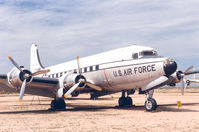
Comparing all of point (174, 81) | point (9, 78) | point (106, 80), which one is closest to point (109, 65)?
point (106, 80)

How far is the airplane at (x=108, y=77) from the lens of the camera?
14.1 m

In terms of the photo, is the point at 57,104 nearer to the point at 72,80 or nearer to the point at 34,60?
the point at 72,80

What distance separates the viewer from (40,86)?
16.6 m

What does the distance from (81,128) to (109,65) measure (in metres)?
7.77

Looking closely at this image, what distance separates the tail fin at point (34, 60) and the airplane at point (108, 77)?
A: 35.2 feet

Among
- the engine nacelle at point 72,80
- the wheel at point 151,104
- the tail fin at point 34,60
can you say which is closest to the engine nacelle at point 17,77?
the engine nacelle at point 72,80

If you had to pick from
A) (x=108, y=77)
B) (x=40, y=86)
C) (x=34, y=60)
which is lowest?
(x=40, y=86)

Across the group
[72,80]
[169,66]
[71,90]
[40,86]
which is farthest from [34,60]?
[169,66]

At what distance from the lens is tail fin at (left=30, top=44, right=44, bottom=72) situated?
28062 millimetres

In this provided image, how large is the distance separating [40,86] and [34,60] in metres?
12.8

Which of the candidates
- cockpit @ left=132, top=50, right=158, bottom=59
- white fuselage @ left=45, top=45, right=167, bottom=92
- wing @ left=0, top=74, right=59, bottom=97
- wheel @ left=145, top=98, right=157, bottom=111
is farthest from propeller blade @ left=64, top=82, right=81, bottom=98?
wheel @ left=145, top=98, right=157, bottom=111

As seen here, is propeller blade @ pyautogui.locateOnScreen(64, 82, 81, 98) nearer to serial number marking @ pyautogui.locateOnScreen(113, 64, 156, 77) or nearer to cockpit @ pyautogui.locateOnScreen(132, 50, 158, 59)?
serial number marking @ pyautogui.locateOnScreen(113, 64, 156, 77)

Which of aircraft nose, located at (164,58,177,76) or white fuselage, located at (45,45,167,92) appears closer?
aircraft nose, located at (164,58,177,76)

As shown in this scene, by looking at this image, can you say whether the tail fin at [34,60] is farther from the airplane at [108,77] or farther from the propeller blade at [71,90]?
the propeller blade at [71,90]
